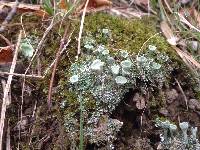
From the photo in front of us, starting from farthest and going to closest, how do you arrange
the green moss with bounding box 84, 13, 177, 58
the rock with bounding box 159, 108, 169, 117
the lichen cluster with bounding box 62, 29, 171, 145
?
1. the green moss with bounding box 84, 13, 177, 58
2. the rock with bounding box 159, 108, 169, 117
3. the lichen cluster with bounding box 62, 29, 171, 145

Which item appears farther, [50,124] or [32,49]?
[32,49]

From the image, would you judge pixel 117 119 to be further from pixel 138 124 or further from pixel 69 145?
pixel 69 145

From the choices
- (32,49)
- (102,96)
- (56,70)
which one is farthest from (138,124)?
(32,49)

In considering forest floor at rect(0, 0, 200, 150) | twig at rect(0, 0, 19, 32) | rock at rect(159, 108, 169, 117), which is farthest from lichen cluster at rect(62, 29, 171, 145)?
twig at rect(0, 0, 19, 32)

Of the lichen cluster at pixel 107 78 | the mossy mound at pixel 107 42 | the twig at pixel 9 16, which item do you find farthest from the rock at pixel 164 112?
the twig at pixel 9 16

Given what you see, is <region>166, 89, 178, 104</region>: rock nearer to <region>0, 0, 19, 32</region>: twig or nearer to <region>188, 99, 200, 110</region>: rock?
Result: <region>188, 99, 200, 110</region>: rock

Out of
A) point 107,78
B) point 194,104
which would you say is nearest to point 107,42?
point 107,78
